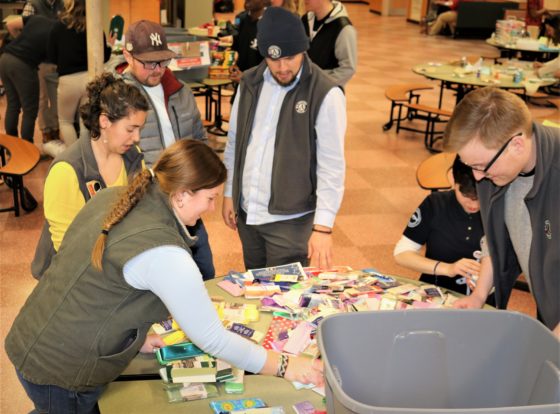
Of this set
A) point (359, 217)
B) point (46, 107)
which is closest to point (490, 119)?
point (359, 217)

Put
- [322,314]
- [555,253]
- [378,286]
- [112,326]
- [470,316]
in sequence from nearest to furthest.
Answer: [470,316], [112,326], [555,253], [322,314], [378,286]

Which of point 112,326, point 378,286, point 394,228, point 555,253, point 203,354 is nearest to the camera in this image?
point 112,326

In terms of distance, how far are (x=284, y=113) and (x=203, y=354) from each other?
1.29m

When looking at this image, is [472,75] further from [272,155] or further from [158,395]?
[158,395]

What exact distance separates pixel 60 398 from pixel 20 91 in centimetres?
569

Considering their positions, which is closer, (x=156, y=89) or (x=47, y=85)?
(x=156, y=89)

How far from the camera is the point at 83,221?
7.23 ft

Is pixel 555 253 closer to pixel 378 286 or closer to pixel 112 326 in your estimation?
pixel 378 286

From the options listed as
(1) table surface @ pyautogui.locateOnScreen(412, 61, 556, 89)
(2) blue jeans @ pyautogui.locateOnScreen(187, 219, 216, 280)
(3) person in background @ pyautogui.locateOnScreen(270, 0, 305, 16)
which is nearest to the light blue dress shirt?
(2) blue jeans @ pyautogui.locateOnScreen(187, 219, 216, 280)

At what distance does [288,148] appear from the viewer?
3.29 meters

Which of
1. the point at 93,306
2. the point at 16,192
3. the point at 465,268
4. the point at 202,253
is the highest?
the point at 93,306

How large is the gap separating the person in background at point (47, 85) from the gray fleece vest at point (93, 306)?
542 centimetres

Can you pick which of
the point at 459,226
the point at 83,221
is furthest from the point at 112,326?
the point at 459,226

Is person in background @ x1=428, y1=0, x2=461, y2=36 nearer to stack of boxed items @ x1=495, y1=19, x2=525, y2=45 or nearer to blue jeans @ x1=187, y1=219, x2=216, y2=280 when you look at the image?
stack of boxed items @ x1=495, y1=19, x2=525, y2=45
